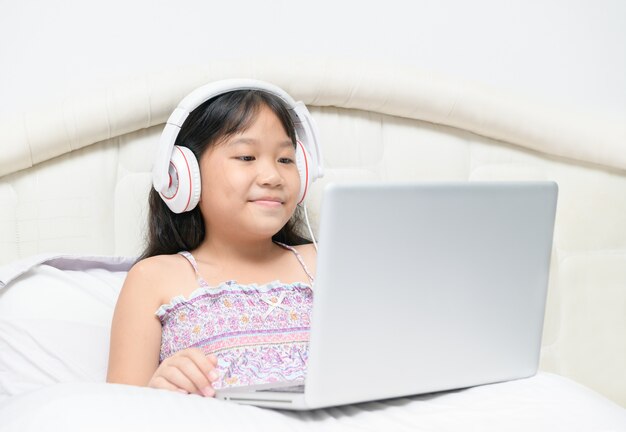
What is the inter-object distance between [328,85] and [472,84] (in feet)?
0.91

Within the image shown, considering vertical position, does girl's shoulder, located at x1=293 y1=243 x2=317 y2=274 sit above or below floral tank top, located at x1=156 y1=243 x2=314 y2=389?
above

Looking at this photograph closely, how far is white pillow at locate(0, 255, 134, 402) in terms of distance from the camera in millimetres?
1341

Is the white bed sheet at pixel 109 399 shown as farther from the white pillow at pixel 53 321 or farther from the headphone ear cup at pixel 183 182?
the headphone ear cup at pixel 183 182

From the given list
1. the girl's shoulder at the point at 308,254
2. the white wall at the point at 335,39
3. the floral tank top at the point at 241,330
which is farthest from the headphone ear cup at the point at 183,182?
the white wall at the point at 335,39

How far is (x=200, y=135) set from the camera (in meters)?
1.43

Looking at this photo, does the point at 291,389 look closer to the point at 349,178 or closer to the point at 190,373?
the point at 190,373

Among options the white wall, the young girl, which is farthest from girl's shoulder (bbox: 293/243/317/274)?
the white wall

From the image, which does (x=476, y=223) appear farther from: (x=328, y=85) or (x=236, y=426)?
(x=328, y=85)

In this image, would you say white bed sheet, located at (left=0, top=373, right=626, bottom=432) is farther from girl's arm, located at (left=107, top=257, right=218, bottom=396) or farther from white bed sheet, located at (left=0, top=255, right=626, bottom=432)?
girl's arm, located at (left=107, top=257, right=218, bottom=396)

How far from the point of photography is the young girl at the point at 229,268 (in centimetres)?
132

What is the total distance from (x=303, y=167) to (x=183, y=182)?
193 mm

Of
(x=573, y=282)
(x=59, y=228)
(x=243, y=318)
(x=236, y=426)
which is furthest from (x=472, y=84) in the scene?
(x=236, y=426)

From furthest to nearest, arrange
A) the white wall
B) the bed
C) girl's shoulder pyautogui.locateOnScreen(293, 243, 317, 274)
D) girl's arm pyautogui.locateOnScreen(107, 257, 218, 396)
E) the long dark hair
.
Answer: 1. the white wall
2. girl's shoulder pyautogui.locateOnScreen(293, 243, 317, 274)
3. the long dark hair
4. girl's arm pyautogui.locateOnScreen(107, 257, 218, 396)
5. the bed

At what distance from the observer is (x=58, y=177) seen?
60.6 inches
